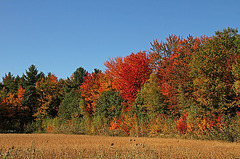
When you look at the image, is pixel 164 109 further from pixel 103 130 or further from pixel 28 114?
pixel 28 114

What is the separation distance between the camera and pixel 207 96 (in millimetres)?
19406

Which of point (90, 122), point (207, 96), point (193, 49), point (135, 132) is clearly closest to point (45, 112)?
point (90, 122)

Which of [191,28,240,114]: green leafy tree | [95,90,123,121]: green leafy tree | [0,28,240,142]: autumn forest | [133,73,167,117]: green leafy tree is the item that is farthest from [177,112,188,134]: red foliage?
[95,90,123,121]: green leafy tree

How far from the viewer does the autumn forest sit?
19.0 metres

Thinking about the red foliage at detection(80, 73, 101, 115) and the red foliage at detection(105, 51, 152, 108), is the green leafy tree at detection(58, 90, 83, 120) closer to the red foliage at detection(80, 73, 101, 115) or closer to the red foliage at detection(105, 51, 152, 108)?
the red foliage at detection(80, 73, 101, 115)

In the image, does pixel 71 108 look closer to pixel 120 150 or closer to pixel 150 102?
pixel 150 102

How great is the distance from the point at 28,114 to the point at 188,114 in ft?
107

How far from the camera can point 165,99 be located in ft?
81.1

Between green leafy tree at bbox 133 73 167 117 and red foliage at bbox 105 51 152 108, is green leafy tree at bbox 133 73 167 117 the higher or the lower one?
the lower one

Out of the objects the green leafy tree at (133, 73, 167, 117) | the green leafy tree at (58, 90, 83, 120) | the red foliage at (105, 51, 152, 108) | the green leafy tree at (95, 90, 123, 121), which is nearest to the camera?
the green leafy tree at (133, 73, 167, 117)

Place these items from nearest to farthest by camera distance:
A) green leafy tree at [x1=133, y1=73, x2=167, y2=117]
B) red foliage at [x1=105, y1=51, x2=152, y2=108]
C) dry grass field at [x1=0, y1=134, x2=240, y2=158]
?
dry grass field at [x1=0, y1=134, x2=240, y2=158], green leafy tree at [x1=133, y1=73, x2=167, y2=117], red foliage at [x1=105, y1=51, x2=152, y2=108]

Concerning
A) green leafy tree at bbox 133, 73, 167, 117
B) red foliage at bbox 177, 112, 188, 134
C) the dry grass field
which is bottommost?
the dry grass field

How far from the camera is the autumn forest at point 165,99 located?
1900cm

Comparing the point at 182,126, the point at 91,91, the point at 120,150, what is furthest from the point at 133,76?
the point at 120,150
